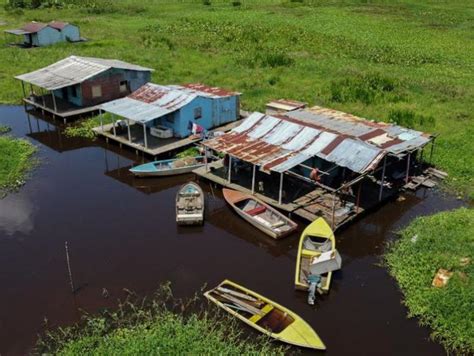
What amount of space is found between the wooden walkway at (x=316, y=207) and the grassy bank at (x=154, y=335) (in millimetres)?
8410

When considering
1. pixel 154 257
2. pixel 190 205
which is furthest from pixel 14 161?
pixel 154 257

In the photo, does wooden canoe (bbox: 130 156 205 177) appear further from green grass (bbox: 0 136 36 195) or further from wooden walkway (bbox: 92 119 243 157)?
green grass (bbox: 0 136 36 195)

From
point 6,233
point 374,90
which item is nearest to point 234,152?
point 6,233

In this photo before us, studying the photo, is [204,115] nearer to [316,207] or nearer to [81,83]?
[81,83]

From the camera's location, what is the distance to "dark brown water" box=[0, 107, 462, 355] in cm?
1827

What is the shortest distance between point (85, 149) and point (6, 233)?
38.2ft

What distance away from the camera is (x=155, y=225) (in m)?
24.6

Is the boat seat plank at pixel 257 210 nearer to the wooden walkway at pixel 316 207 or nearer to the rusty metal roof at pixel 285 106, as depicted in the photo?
the wooden walkway at pixel 316 207

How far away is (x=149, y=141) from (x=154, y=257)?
13.7m

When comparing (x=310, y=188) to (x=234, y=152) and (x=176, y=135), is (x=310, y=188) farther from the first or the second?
(x=176, y=135)

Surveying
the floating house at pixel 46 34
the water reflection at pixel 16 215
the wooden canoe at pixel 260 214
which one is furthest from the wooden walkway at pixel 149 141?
the floating house at pixel 46 34

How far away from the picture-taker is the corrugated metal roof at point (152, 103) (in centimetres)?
3238

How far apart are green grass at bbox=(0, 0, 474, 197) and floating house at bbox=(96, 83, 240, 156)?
5.88 metres

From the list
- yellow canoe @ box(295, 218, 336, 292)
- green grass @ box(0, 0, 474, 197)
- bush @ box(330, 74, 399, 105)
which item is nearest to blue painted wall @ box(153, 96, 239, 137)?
green grass @ box(0, 0, 474, 197)
